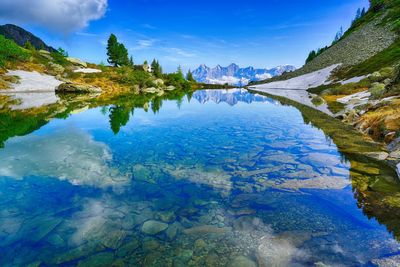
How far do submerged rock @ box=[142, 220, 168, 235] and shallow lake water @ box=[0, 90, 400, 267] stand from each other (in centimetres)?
3

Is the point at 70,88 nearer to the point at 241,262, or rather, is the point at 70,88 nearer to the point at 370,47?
the point at 241,262

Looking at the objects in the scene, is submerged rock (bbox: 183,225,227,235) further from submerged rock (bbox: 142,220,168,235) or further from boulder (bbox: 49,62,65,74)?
boulder (bbox: 49,62,65,74)

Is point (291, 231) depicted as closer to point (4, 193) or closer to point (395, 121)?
point (4, 193)

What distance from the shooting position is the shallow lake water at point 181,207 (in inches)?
255

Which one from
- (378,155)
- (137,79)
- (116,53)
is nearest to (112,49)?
(116,53)

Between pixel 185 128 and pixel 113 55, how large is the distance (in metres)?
104

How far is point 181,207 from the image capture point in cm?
891

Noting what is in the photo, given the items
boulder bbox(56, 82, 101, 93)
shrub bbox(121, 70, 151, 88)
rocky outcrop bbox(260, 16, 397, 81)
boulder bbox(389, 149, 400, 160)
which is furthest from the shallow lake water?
rocky outcrop bbox(260, 16, 397, 81)

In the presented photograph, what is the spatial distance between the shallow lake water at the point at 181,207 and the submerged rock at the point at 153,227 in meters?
0.03

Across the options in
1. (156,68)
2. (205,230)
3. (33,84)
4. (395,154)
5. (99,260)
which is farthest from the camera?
(156,68)

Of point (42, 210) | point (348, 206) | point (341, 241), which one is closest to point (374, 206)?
point (348, 206)

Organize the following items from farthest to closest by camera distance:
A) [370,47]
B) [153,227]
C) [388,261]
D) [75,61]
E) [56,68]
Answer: [75,61], [370,47], [56,68], [153,227], [388,261]

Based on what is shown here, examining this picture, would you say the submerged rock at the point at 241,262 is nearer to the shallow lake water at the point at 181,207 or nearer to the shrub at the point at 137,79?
the shallow lake water at the point at 181,207

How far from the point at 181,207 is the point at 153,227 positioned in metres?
1.48
